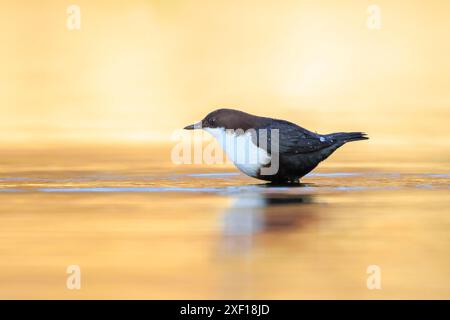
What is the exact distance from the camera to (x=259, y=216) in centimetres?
761

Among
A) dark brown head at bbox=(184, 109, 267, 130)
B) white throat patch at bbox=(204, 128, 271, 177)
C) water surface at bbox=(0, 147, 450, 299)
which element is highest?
dark brown head at bbox=(184, 109, 267, 130)

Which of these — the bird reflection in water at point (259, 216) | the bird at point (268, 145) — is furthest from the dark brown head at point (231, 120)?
the bird reflection in water at point (259, 216)

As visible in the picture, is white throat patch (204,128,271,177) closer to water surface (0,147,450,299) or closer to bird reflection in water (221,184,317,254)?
water surface (0,147,450,299)

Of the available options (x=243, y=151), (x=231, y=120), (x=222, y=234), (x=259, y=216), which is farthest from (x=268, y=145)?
(x=222, y=234)

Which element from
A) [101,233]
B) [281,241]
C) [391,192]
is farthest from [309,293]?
[391,192]

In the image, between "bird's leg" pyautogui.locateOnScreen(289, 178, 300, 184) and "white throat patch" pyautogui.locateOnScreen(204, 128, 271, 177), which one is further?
"bird's leg" pyautogui.locateOnScreen(289, 178, 300, 184)

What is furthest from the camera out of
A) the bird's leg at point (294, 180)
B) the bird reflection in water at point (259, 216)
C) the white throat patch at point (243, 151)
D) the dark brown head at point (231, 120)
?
the bird's leg at point (294, 180)

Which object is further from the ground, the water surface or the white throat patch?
the white throat patch

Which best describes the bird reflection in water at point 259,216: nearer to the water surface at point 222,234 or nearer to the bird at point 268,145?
the water surface at point 222,234

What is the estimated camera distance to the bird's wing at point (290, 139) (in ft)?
32.9

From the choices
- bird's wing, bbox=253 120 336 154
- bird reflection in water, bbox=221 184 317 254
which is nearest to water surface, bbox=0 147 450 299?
bird reflection in water, bbox=221 184 317 254

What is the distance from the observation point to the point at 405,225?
7195 millimetres

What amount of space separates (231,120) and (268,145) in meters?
0.50

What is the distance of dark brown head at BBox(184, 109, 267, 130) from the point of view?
33.4 feet
